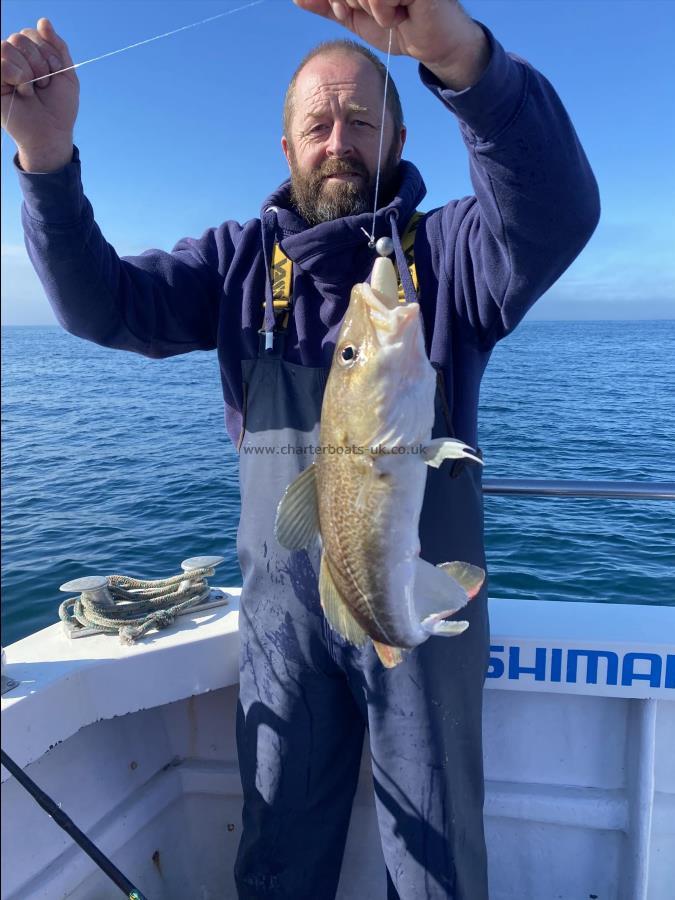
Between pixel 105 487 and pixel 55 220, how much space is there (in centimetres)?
908

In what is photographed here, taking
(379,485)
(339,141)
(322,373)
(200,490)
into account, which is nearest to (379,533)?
(379,485)

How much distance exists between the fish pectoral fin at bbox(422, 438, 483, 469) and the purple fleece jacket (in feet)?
2.32

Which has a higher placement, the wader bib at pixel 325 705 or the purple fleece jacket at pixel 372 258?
the purple fleece jacket at pixel 372 258

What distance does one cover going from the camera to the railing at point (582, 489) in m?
2.98

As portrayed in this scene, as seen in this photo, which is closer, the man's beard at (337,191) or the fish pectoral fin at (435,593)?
the fish pectoral fin at (435,593)

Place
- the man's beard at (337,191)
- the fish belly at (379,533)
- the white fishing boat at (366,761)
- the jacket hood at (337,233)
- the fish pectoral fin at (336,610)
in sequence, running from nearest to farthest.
Result: the fish belly at (379,533)
the fish pectoral fin at (336,610)
the jacket hood at (337,233)
the man's beard at (337,191)
the white fishing boat at (366,761)

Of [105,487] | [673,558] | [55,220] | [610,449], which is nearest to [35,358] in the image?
[105,487]

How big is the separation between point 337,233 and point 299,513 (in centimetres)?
108

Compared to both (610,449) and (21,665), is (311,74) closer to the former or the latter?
(21,665)

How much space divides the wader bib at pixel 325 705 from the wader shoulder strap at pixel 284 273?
0.40 ft

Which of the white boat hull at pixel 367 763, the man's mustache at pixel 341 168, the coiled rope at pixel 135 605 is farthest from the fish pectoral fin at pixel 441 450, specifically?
the coiled rope at pixel 135 605

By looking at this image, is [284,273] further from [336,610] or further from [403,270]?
[336,610]

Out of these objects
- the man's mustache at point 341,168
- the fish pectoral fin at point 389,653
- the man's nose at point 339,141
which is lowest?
the fish pectoral fin at point 389,653

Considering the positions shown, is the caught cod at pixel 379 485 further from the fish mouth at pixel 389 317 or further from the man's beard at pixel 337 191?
A: the man's beard at pixel 337 191
